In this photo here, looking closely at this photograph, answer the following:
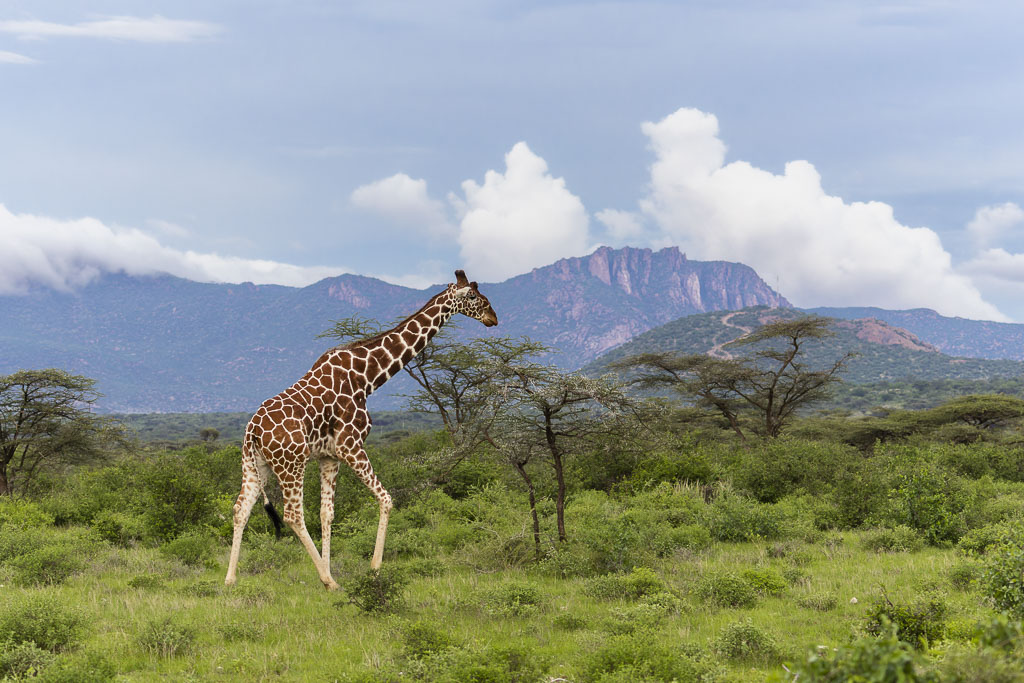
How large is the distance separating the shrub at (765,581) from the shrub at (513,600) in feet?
A: 10.5

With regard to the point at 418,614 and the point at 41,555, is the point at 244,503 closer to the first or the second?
the point at 418,614

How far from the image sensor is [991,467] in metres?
21.7

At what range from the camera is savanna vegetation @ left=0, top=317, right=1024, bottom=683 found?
6332 mm

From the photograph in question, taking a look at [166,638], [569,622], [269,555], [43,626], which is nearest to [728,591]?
[569,622]

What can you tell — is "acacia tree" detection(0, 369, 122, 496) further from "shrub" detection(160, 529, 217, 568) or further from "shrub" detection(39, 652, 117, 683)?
"shrub" detection(39, 652, 117, 683)

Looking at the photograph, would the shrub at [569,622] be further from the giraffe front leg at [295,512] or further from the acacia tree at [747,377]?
the acacia tree at [747,377]

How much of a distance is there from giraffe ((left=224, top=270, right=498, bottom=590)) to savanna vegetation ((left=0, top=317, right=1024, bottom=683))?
0.95m

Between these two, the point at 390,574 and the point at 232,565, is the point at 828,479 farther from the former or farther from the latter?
the point at 232,565

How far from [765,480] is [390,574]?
13627 mm

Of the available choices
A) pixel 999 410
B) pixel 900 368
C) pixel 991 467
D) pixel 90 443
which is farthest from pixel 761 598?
pixel 900 368

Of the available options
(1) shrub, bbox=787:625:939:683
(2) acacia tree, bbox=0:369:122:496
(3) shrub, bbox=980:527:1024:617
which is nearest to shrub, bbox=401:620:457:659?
(1) shrub, bbox=787:625:939:683

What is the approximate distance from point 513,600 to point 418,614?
128cm

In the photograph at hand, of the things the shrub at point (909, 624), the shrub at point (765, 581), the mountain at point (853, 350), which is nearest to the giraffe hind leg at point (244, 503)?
the shrub at point (765, 581)

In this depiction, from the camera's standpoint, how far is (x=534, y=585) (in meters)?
9.26
